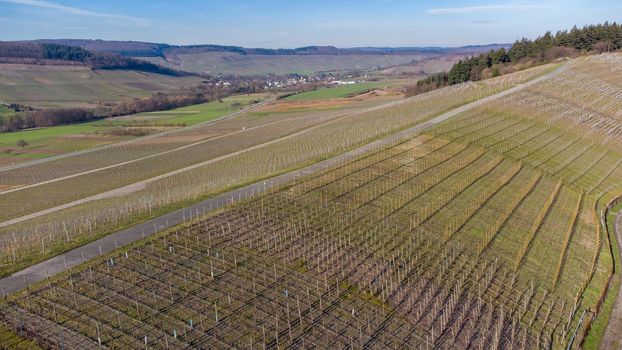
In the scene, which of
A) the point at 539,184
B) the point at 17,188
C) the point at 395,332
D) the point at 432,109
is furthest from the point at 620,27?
the point at 17,188

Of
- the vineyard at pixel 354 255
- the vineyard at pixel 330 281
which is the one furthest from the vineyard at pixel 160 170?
the vineyard at pixel 330 281

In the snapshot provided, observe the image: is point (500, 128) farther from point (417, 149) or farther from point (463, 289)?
point (463, 289)

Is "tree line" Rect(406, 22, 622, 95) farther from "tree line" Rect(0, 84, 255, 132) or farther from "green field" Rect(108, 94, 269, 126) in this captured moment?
"tree line" Rect(0, 84, 255, 132)

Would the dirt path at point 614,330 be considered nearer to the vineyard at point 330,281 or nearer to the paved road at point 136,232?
the vineyard at point 330,281

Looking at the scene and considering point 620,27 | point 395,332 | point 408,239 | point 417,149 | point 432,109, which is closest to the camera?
point 395,332

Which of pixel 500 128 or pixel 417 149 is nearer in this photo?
pixel 417 149

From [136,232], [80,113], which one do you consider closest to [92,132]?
[80,113]
